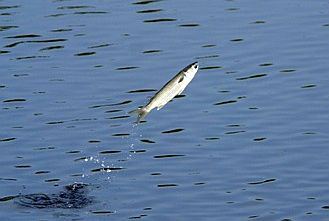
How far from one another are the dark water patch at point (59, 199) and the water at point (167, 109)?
3.4 inches

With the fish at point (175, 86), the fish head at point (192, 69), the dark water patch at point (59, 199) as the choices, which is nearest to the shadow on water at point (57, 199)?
the dark water patch at point (59, 199)

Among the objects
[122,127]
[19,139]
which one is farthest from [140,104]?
[19,139]

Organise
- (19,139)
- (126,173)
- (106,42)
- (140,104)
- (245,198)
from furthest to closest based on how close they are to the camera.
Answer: (106,42) < (140,104) < (19,139) < (126,173) < (245,198)

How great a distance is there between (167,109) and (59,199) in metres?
3.15

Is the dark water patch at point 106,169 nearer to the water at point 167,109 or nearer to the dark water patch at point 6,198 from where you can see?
the water at point 167,109

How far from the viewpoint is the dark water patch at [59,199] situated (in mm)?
14508

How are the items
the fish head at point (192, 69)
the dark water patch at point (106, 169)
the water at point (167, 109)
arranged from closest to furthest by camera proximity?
the fish head at point (192, 69), the water at point (167, 109), the dark water patch at point (106, 169)

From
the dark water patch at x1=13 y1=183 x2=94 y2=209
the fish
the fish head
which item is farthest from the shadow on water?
the fish head

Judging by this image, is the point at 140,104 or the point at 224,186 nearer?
the point at 224,186

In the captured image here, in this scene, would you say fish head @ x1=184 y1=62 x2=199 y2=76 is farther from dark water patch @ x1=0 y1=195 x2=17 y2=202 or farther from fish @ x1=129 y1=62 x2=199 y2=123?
dark water patch @ x1=0 y1=195 x2=17 y2=202

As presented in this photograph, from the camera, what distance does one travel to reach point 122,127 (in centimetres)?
1675

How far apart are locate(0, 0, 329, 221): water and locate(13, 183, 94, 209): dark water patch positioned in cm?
9

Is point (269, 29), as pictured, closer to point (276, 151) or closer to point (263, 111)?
point (263, 111)

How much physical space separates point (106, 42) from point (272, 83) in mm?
3226
